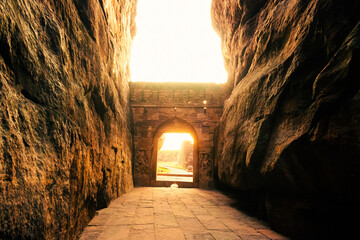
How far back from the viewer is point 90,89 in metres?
3.46

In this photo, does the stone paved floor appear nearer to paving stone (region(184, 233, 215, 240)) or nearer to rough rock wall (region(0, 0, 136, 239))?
paving stone (region(184, 233, 215, 240))

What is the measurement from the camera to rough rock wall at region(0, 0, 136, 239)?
4.75 feet

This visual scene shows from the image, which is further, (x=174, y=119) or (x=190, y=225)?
(x=174, y=119)

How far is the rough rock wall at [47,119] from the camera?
4.75ft

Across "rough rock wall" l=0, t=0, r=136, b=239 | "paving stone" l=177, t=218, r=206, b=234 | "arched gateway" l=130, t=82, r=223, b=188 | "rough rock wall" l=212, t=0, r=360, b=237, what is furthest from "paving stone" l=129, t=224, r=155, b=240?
"arched gateway" l=130, t=82, r=223, b=188

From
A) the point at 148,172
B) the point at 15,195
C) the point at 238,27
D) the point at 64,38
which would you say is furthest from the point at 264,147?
the point at 148,172

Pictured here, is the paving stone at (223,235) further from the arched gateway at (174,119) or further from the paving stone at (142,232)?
the arched gateway at (174,119)

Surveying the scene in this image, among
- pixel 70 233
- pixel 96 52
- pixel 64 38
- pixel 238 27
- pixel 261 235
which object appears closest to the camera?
pixel 70 233

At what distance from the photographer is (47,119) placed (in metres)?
1.95

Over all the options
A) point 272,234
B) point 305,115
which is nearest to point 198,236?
point 272,234

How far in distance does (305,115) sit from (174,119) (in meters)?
7.05

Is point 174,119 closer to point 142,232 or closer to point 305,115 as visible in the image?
point 142,232

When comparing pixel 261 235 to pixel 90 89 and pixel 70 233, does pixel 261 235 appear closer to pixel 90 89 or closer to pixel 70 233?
pixel 70 233

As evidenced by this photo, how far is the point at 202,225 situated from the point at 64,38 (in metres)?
3.51
